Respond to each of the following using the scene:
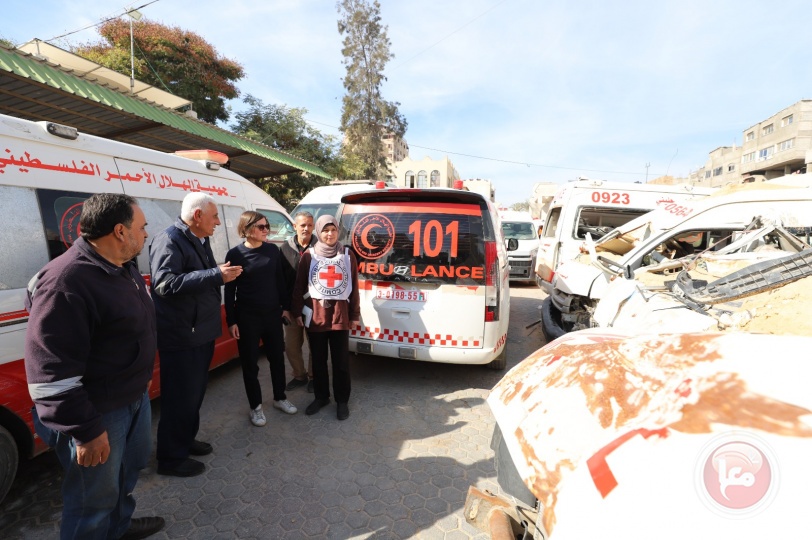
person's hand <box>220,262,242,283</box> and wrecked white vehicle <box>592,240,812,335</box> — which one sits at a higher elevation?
person's hand <box>220,262,242,283</box>

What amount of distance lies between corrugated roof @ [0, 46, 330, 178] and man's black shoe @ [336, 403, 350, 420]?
240 inches

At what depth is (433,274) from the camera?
368 cm

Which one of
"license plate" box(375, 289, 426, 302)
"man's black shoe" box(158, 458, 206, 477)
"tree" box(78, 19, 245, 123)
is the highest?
"tree" box(78, 19, 245, 123)

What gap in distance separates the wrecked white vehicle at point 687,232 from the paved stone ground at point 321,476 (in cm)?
→ 191

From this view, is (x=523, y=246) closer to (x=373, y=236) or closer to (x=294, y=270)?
(x=373, y=236)

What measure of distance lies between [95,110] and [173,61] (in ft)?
43.5

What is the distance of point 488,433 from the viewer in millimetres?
3254

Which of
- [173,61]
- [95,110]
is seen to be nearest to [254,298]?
[95,110]

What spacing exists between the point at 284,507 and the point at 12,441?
1603 millimetres

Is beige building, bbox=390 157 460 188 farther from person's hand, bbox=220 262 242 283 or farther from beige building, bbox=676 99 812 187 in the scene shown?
person's hand, bbox=220 262 242 283

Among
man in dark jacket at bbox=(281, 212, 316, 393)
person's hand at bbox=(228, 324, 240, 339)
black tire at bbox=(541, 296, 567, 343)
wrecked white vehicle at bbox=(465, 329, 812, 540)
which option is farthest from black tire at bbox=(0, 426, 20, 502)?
black tire at bbox=(541, 296, 567, 343)

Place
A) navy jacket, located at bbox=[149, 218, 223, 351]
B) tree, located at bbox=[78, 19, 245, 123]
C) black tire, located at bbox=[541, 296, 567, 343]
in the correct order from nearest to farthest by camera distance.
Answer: navy jacket, located at bbox=[149, 218, 223, 351], black tire, located at bbox=[541, 296, 567, 343], tree, located at bbox=[78, 19, 245, 123]

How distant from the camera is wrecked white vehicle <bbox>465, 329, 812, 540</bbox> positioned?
0.86m

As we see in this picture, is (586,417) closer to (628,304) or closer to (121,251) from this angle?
(121,251)
